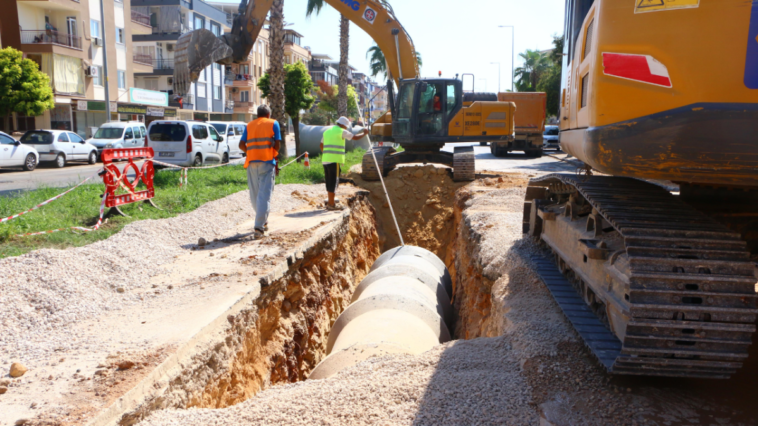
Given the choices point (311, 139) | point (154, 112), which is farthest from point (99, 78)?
point (311, 139)

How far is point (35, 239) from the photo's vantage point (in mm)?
6582

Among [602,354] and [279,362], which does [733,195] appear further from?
[279,362]

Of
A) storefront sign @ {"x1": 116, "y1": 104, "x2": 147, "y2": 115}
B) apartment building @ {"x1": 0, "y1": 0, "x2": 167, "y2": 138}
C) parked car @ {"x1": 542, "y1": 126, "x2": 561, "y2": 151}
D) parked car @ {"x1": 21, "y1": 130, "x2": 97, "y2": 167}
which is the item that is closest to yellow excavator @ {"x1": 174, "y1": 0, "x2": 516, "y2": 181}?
parked car @ {"x1": 21, "y1": 130, "x2": 97, "y2": 167}

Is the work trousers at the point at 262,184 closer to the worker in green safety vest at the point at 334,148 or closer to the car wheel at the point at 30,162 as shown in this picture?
the worker in green safety vest at the point at 334,148

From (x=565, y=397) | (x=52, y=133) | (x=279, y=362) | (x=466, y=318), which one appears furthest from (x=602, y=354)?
(x=52, y=133)

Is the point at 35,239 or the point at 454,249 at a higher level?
the point at 35,239

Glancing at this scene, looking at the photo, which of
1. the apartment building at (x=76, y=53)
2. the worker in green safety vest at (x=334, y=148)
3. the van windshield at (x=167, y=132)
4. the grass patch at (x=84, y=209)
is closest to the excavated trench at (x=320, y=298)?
the worker in green safety vest at (x=334, y=148)

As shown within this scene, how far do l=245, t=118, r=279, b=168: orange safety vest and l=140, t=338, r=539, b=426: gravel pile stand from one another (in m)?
4.44

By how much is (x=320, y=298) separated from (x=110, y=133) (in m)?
20.6

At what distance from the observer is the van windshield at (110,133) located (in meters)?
24.2

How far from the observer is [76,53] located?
30.5 metres

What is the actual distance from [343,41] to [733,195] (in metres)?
22.5

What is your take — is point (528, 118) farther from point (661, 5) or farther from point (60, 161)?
point (661, 5)

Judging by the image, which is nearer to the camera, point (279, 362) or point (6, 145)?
point (279, 362)
